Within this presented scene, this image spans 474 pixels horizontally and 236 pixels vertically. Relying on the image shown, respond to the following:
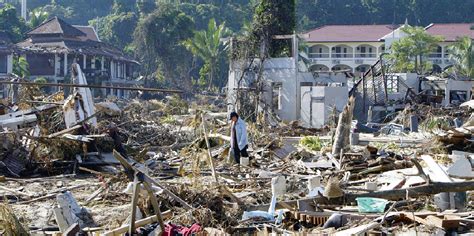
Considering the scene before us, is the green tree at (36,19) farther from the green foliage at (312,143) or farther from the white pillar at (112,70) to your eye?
the green foliage at (312,143)

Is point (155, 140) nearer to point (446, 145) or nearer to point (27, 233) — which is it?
point (446, 145)

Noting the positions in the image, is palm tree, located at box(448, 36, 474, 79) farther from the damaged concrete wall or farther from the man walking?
the man walking

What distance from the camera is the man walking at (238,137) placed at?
1515cm

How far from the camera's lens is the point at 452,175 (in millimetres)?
12039

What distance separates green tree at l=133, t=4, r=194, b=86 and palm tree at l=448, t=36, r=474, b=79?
1825 centimetres

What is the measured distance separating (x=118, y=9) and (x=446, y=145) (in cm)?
5947

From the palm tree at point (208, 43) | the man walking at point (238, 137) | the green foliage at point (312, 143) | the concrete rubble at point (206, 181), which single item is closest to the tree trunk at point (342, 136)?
the concrete rubble at point (206, 181)

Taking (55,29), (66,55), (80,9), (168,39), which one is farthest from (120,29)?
(66,55)

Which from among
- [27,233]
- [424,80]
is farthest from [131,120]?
[424,80]

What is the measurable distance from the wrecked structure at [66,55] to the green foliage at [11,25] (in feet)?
5.70

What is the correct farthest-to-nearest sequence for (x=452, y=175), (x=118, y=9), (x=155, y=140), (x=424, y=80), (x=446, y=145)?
(x=118, y=9)
(x=424, y=80)
(x=155, y=140)
(x=446, y=145)
(x=452, y=175)

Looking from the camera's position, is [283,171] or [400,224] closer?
[400,224]

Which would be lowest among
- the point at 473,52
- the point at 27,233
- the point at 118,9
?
the point at 27,233

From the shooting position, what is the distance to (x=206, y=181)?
41.3ft
